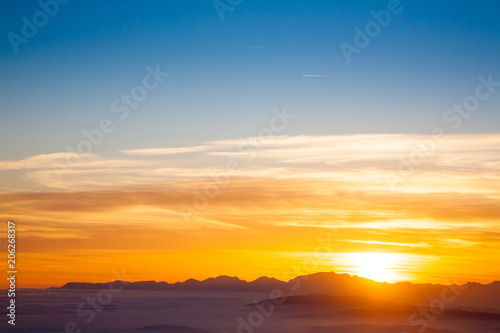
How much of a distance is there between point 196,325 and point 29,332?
627 inches

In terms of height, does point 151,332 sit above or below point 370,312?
below

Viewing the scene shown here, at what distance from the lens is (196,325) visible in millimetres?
48062

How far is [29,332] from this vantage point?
3859cm

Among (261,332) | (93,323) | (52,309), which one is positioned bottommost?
(261,332)

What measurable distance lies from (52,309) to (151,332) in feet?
74.1

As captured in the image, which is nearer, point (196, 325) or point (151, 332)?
point (151, 332)

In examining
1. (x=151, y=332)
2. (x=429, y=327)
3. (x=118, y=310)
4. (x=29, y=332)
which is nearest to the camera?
(x=29, y=332)

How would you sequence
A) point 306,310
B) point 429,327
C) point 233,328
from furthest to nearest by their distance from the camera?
point 306,310, point 429,327, point 233,328

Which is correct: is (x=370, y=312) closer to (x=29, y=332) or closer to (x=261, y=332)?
(x=261, y=332)

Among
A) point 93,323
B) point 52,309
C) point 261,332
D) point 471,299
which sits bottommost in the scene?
point 261,332

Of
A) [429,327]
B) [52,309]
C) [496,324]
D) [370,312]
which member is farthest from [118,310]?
[496,324]

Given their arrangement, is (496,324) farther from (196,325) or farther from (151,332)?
(151,332)

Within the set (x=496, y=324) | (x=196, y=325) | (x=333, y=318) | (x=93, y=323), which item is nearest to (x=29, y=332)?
(x=93, y=323)

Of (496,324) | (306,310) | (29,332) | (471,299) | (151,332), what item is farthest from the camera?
(471,299)
